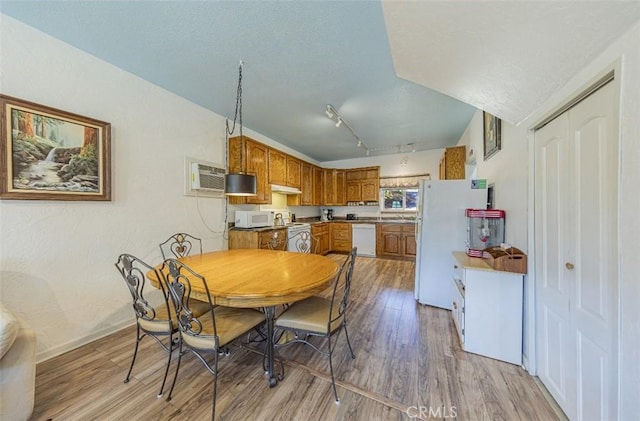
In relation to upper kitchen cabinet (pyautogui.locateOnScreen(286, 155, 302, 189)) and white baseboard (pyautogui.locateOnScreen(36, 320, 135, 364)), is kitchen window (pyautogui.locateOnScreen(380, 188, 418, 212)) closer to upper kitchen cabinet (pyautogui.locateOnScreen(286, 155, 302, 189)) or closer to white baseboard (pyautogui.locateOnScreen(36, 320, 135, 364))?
upper kitchen cabinet (pyautogui.locateOnScreen(286, 155, 302, 189))

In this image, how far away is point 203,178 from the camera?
306cm

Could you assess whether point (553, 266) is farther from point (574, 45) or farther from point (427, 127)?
point (427, 127)

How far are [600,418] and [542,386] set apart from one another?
56 centimetres

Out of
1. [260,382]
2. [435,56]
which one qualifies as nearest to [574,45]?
[435,56]

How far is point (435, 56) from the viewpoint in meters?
1.48

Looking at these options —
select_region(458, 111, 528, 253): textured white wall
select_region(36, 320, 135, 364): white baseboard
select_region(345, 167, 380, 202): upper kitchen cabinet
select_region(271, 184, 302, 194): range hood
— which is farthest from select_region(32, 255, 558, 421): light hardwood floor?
select_region(345, 167, 380, 202): upper kitchen cabinet

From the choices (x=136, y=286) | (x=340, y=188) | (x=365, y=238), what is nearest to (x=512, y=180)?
(x=136, y=286)

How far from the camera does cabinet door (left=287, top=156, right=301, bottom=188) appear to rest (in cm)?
469

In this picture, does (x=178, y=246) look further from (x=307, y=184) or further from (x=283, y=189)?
(x=307, y=184)

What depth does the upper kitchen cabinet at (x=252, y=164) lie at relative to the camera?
11.4 ft

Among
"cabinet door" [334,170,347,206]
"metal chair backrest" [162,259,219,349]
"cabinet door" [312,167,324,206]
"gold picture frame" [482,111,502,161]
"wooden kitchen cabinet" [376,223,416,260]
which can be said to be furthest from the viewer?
"cabinet door" [334,170,347,206]

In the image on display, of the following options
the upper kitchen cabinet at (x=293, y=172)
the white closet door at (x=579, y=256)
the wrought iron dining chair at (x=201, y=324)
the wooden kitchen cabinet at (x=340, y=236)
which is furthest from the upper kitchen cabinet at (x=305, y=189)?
the white closet door at (x=579, y=256)

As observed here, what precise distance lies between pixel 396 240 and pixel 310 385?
4.13 metres

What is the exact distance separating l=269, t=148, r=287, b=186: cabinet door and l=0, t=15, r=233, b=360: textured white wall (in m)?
1.39
